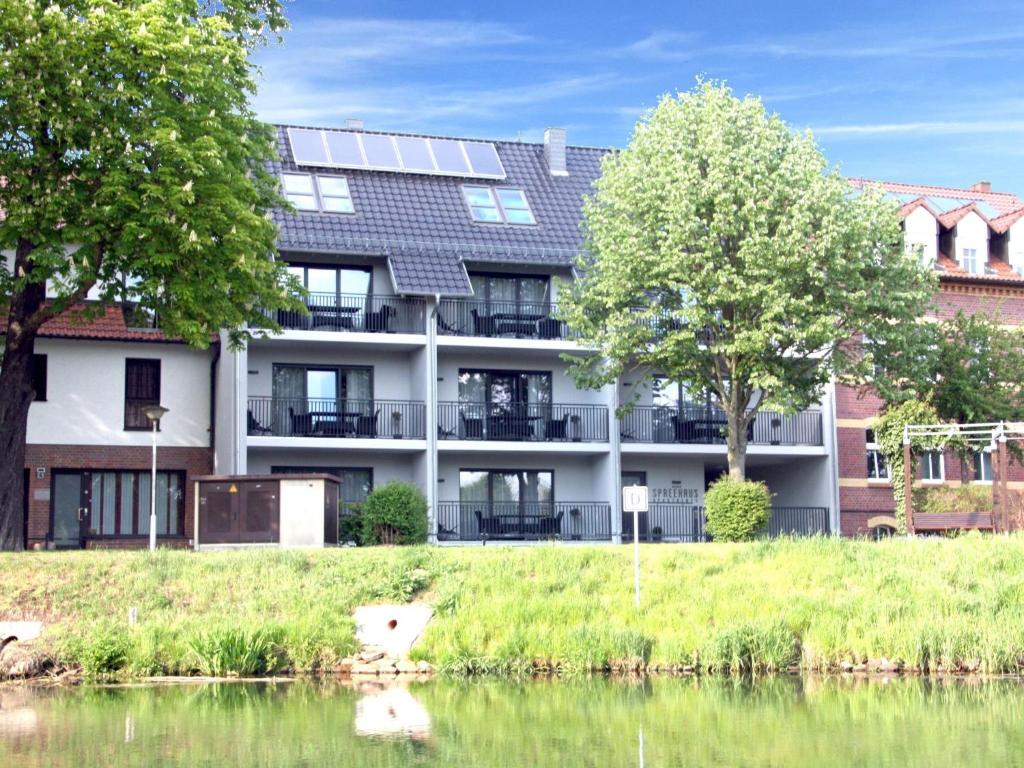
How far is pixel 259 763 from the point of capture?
44.8 feet

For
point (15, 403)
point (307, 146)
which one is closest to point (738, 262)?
point (307, 146)

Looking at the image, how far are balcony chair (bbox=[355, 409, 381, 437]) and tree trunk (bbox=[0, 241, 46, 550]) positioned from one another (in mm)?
10551

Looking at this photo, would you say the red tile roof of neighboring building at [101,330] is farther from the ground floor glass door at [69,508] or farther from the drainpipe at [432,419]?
the drainpipe at [432,419]

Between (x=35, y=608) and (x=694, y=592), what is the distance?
416 inches

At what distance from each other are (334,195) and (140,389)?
7135 mm

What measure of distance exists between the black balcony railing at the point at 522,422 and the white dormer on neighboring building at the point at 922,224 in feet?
40.4

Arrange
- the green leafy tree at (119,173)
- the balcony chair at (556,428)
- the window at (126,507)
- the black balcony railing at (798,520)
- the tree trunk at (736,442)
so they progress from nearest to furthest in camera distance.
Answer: the green leafy tree at (119,173) → the tree trunk at (736,442) → the window at (126,507) → the balcony chair at (556,428) → the black balcony railing at (798,520)

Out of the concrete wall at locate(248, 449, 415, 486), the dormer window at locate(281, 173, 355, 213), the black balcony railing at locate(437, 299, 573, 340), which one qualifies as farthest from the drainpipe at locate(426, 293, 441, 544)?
the dormer window at locate(281, 173, 355, 213)

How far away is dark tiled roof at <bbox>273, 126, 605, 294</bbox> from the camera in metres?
35.9

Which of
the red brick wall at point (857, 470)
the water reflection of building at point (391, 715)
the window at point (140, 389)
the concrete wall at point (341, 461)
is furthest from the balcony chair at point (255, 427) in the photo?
the red brick wall at point (857, 470)

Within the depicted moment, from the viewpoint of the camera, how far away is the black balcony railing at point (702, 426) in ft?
123

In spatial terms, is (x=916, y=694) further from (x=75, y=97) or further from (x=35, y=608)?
(x=75, y=97)

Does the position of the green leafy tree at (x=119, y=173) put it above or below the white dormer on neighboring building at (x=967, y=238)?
→ below

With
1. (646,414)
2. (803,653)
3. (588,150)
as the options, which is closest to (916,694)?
(803,653)
